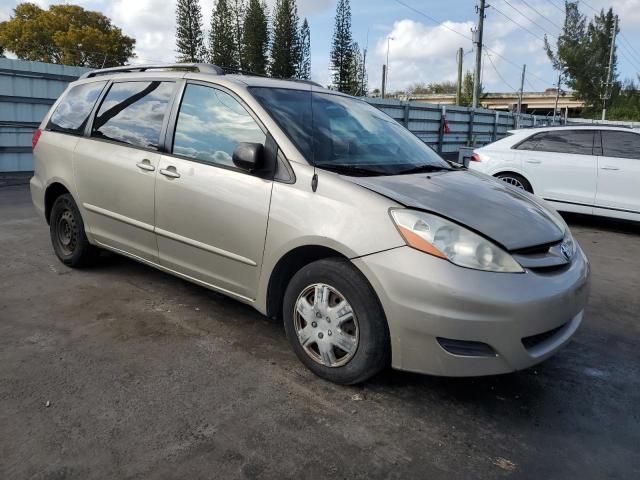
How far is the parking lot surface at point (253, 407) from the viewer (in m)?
2.25

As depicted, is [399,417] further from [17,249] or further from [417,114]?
[417,114]

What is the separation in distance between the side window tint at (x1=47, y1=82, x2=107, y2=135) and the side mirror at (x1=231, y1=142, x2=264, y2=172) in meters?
2.03

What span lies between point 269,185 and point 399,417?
1.44m

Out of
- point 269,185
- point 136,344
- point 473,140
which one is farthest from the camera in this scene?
point 473,140

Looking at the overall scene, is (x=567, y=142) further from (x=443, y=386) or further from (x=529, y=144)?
(x=443, y=386)

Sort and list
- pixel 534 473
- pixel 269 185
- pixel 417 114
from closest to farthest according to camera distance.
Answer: pixel 534 473, pixel 269 185, pixel 417 114

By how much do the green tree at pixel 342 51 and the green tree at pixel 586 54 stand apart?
20.9 metres

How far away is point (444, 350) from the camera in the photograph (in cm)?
250

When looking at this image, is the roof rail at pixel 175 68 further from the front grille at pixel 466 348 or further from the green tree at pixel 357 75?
the green tree at pixel 357 75

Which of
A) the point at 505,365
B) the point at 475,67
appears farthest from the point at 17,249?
the point at 475,67

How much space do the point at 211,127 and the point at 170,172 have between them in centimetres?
41

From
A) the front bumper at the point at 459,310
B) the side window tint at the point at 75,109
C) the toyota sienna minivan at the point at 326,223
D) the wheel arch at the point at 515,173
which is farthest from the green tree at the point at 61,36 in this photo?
the front bumper at the point at 459,310

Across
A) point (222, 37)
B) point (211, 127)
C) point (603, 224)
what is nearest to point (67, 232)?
point (211, 127)

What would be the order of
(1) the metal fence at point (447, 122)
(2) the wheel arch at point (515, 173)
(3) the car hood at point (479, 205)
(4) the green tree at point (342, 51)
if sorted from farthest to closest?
(4) the green tree at point (342, 51) → (1) the metal fence at point (447, 122) → (2) the wheel arch at point (515, 173) → (3) the car hood at point (479, 205)
